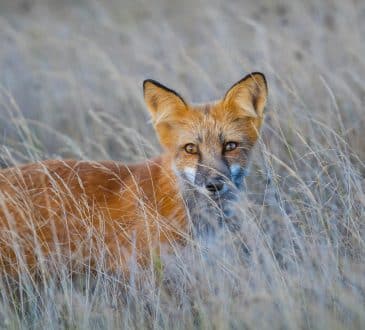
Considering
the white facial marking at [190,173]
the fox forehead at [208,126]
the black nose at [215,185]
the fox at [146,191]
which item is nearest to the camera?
the fox at [146,191]

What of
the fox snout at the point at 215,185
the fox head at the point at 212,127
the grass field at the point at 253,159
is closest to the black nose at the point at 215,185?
the fox snout at the point at 215,185

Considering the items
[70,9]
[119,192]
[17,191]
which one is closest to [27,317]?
[17,191]

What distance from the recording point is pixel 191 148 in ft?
18.9

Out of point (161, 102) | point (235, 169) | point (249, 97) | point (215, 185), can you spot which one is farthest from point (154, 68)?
point (215, 185)

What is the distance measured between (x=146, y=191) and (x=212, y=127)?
30.3 inches

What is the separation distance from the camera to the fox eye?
5.75 meters

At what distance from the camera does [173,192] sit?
18.6 feet

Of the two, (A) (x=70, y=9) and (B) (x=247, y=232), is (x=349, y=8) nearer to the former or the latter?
(B) (x=247, y=232)

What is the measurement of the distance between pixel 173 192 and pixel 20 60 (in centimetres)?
791

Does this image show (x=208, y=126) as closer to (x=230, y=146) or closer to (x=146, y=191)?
(x=230, y=146)

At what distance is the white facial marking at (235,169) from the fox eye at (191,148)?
33 cm

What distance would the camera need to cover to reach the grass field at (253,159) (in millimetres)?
4191

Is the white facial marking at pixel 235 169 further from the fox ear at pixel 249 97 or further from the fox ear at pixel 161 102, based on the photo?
the fox ear at pixel 161 102

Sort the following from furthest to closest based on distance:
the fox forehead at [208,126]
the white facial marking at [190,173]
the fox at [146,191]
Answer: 1. the fox forehead at [208,126]
2. the white facial marking at [190,173]
3. the fox at [146,191]
